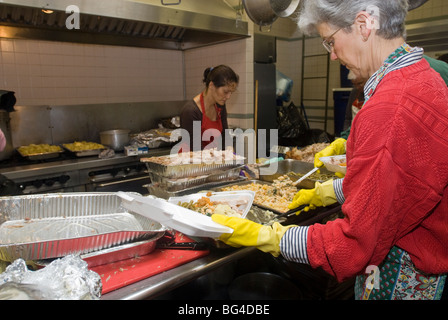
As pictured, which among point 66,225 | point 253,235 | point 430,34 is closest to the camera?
point 253,235

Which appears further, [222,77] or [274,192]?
[222,77]

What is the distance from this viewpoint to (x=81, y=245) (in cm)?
126

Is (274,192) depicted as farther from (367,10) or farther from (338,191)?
(367,10)

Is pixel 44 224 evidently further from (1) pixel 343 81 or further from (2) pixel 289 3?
(1) pixel 343 81

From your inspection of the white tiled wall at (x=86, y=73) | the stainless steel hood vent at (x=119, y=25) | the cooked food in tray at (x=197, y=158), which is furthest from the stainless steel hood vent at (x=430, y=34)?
the cooked food in tray at (x=197, y=158)

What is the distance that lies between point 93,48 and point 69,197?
318cm

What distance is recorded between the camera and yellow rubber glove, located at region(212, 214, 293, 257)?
128 centimetres

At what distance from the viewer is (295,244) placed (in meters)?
1.20

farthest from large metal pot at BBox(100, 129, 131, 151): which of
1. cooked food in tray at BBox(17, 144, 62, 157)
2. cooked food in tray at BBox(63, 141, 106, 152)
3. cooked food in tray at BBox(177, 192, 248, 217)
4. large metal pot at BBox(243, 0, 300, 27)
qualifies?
cooked food in tray at BBox(177, 192, 248, 217)

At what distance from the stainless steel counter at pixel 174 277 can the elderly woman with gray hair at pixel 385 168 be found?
0.16m

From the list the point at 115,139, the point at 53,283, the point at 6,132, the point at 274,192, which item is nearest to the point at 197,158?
the point at 274,192

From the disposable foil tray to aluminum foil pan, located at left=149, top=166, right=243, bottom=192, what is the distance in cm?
49

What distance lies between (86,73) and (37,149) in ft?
4.22

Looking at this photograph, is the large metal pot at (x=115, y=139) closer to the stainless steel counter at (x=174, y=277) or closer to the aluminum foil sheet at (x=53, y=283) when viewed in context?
the stainless steel counter at (x=174, y=277)
